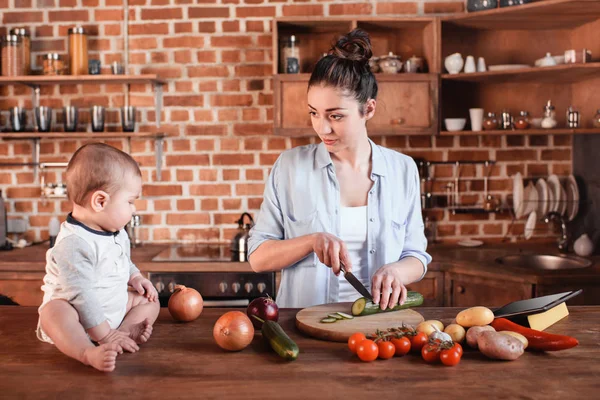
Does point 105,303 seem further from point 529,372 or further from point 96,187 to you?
point 529,372

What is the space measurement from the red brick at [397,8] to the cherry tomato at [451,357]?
111 inches

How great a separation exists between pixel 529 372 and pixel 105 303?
104cm

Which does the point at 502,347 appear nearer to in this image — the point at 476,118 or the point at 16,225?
the point at 476,118

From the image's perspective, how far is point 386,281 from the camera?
188cm

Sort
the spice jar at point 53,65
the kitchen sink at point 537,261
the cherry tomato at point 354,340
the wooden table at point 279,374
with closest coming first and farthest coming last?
the wooden table at point 279,374 < the cherry tomato at point 354,340 < the kitchen sink at point 537,261 < the spice jar at point 53,65

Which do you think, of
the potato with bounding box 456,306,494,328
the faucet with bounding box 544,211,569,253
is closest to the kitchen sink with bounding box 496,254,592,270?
the faucet with bounding box 544,211,569,253

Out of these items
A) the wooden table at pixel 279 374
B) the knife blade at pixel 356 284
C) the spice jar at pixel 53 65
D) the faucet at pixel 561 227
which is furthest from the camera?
the spice jar at pixel 53 65

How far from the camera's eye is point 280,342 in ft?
5.14

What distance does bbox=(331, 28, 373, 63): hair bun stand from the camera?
217 cm

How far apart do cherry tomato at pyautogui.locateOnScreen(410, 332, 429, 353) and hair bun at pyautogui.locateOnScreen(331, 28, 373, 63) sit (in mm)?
1006

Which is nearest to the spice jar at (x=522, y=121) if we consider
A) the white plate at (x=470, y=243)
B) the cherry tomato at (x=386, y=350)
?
the white plate at (x=470, y=243)

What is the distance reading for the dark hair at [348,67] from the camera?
216cm

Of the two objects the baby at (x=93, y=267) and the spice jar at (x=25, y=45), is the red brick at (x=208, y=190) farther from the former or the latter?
the baby at (x=93, y=267)

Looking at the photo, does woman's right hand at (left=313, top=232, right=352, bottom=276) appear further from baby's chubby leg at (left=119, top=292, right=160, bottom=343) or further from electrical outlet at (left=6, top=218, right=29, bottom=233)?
electrical outlet at (left=6, top=218, right=29, bottom=233)
